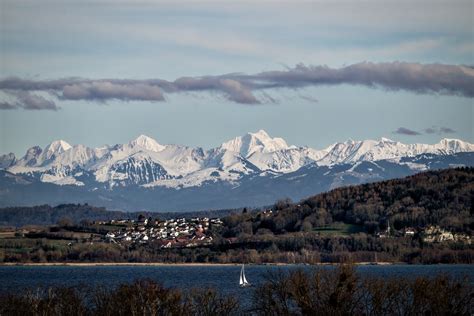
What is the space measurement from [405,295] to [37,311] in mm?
27277

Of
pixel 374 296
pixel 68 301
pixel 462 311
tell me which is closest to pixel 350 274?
pixel 374 296

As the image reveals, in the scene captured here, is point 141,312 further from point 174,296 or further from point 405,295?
point 405,295

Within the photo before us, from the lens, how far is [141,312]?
8031 cm

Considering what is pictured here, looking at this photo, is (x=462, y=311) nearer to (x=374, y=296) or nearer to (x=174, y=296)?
(x=374, y=296)

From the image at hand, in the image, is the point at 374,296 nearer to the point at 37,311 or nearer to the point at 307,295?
the point at 307,295

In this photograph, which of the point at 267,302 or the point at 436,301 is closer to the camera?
the point at 436,301

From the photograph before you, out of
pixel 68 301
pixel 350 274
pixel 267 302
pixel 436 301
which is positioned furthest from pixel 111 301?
pixel 436 301

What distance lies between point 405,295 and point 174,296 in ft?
57.7

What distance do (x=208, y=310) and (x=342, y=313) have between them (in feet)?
33.1

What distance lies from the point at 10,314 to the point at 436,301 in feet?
101

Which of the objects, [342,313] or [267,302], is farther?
[267,302]

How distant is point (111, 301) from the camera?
83.3 metres

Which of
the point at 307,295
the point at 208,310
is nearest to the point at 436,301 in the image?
the point at 307,295

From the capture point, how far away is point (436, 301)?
8150 centimetres
